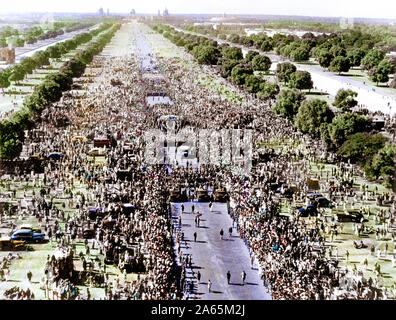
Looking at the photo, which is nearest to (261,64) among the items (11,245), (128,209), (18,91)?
(18,91)

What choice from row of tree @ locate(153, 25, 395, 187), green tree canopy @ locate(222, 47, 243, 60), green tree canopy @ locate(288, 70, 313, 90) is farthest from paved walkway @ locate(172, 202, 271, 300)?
green tree canopy @ locate(222, 47, 243, 60)

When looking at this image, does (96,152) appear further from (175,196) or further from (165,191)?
(175,196)

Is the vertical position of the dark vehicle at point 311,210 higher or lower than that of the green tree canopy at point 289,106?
lower

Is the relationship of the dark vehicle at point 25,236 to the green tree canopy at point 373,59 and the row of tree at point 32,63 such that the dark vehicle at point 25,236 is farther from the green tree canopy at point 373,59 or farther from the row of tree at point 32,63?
the green tree canopy at point 373,59

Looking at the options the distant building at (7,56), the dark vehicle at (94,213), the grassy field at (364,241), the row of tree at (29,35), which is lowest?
the grassy field at (364,241)

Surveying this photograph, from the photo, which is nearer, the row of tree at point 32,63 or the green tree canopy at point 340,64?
the row of tree at point 32,63

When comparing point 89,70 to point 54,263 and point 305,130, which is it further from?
point 54,263

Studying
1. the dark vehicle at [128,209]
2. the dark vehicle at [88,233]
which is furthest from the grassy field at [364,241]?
the dark vehicle at [88,233]
